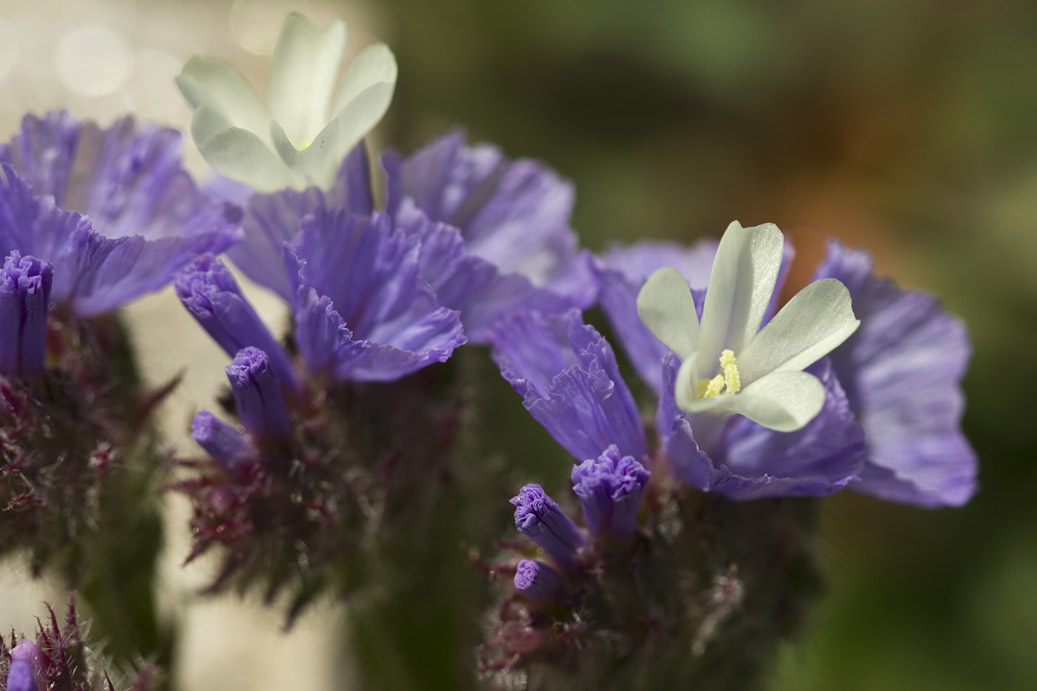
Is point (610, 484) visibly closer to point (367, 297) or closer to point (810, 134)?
point (367, 297)

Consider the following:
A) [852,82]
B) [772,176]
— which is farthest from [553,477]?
[852,82]

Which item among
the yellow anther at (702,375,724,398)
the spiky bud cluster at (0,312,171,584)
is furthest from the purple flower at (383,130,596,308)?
the spiky bud cluster at (0,312,171,584)

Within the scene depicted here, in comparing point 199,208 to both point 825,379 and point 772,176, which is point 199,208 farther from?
point 772,176

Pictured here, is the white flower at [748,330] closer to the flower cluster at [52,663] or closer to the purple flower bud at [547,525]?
the purple flower bud at [547,525]

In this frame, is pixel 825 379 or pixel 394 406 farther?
pixel 394 406

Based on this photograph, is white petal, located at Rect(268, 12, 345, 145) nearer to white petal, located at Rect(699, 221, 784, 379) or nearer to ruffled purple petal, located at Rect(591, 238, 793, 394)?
ruffled purple petal, located at Rect(591, 238, 793, 394)

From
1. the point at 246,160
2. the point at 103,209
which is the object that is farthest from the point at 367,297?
the point at 103,209
